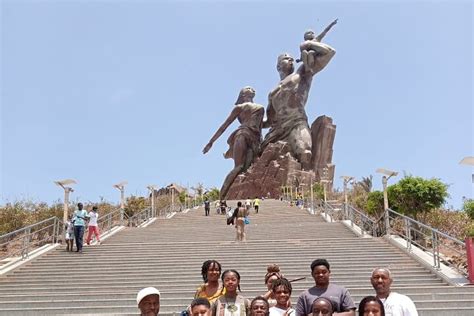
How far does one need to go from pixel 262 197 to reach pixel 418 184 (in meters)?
16.6

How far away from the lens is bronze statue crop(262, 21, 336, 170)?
34.2m

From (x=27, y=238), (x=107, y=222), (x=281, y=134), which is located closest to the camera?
(x=27, y=238)

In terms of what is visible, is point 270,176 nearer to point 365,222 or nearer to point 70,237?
point 365,222

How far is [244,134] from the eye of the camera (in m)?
34.8

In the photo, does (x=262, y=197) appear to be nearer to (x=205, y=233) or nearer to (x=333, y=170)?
(x=333, y=170)

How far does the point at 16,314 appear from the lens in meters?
7.29

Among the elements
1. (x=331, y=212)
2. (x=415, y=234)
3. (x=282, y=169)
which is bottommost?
(x=415, y=234)

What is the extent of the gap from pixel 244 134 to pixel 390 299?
3115 cm

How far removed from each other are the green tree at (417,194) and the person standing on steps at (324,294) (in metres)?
13.3

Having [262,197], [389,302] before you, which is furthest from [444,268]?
[262,197]

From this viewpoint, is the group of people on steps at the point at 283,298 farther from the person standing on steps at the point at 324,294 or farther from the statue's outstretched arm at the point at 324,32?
the statue's outstretched arm at the point at 324,32

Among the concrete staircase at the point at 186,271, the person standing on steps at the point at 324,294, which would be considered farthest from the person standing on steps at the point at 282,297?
the concrete staircase at the point at 186,271

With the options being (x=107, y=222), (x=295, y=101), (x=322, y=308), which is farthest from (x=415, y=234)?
(x=295, y=101)

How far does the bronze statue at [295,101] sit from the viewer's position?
34.2 metres
